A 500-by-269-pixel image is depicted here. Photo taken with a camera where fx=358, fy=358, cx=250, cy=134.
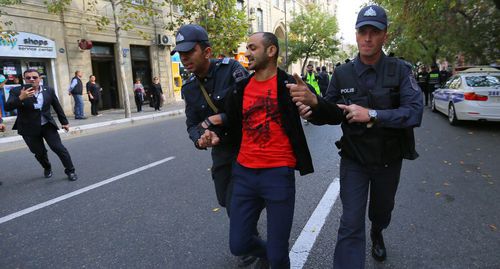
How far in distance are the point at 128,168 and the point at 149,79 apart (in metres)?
16.8

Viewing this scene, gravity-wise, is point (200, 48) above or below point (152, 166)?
above

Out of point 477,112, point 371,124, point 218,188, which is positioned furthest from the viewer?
point 477,112

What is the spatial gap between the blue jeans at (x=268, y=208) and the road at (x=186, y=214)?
28.9 inches

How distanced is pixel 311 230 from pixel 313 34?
121 ft

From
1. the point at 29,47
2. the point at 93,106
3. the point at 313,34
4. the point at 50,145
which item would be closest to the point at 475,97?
the point at 50,145

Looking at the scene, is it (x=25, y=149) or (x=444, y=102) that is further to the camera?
(x=444, y=102)

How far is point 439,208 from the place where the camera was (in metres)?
4.12

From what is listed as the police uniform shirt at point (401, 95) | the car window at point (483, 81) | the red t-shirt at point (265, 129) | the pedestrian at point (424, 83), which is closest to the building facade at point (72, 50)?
the red t-shirt at point (265, 129)

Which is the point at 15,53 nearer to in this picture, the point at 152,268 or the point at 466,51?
the point at 152,268

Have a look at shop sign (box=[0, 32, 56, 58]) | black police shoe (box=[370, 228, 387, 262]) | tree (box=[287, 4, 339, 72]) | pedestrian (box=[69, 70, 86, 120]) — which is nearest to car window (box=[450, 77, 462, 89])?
black police shoe (box=[370, 228, 387, 262])

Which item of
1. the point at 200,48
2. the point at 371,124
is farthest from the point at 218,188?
the point at 371,124

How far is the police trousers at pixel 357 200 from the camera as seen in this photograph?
237cm

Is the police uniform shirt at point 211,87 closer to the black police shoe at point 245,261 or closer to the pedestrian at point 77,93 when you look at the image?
the black police shoe at point 245,261

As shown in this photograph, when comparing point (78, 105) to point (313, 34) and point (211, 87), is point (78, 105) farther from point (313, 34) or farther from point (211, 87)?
point (313, 34)
